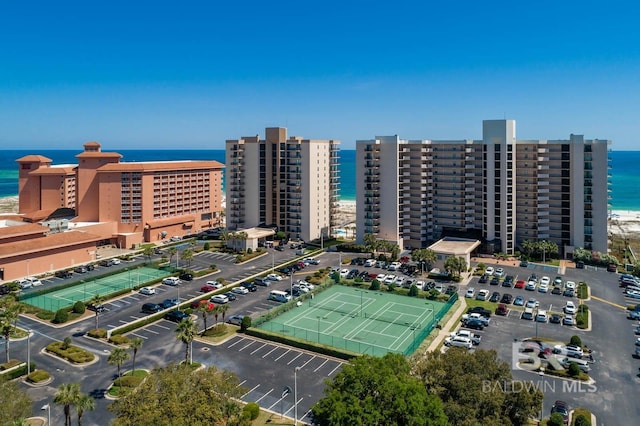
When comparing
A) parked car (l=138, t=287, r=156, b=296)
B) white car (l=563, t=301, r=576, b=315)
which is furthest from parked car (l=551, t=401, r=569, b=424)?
parked car (l=138, t=287, r=156, b=296)

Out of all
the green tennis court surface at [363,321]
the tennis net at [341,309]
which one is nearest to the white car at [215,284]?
the green tennis court surface at [363,321]

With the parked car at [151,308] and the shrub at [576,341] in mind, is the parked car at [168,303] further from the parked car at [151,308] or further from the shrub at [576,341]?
the shrub at [576,341]

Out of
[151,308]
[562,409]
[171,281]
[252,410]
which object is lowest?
[562,409]

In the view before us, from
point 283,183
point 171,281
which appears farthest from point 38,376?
point 283,183

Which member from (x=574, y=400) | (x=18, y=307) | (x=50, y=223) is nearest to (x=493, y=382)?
(x=574, y=400)

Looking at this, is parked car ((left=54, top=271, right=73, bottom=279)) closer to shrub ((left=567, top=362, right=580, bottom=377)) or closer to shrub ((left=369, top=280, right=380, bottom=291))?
shrub ((left=369, top=280, right=380, bottom=291))

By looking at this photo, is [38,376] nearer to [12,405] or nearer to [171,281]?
[12,405]
